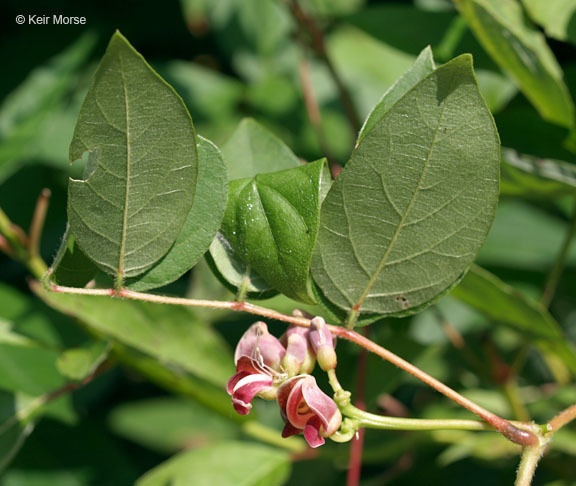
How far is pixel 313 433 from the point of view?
49 centimetres

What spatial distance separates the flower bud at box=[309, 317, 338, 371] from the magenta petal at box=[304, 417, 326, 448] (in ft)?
0.17

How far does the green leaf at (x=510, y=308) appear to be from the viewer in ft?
2.41

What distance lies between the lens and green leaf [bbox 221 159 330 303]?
1.73ft

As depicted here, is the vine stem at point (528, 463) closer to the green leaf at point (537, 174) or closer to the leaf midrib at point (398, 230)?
the leaf midrib at point (398, 230)

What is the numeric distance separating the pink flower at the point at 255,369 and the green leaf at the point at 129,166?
106 mm

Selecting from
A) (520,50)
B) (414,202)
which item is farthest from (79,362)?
(520,50)

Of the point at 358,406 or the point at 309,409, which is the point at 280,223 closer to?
the point at 309,409

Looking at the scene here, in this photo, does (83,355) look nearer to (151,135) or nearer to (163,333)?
(163,333)

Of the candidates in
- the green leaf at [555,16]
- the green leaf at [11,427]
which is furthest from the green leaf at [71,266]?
the green leaf at [555,16]

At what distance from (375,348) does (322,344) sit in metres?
0.05

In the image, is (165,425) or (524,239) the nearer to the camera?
(524,239)

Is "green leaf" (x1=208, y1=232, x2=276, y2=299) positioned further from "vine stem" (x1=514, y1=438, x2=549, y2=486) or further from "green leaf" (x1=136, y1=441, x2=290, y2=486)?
"green leaf" (x1=136, y1=441, x2=290, y2=486)

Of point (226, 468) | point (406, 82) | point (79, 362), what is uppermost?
point (406, 82)

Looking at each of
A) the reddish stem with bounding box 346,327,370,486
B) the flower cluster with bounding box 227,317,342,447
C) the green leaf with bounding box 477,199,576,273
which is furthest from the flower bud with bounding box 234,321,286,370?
the green leaf with bounding box 477,199,576,273
